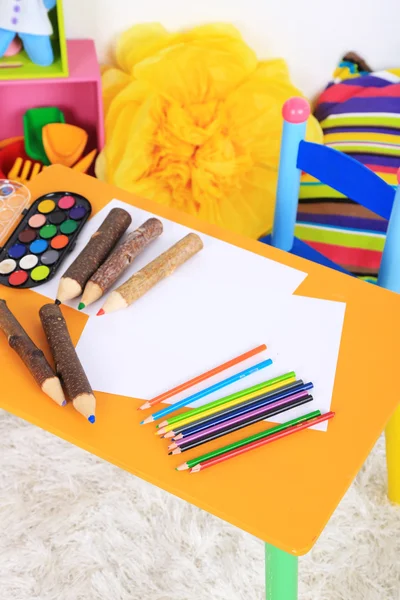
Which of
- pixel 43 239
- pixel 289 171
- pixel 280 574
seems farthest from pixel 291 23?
pixel 280 574

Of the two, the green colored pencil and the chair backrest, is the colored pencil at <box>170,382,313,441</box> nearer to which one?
the green colored pencil

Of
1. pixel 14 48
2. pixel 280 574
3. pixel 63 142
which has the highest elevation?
pixel 14 48

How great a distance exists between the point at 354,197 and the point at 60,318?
0.52m

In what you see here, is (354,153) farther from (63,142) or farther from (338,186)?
(63,142)

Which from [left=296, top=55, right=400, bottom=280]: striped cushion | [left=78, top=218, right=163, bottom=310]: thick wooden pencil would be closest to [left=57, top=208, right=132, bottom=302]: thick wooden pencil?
[left=78, top=218, right=163, bottom=310]: thick wooden pencil

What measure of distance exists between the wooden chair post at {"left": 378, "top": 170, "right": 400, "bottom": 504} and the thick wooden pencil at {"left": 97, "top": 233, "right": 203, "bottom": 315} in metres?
0.30

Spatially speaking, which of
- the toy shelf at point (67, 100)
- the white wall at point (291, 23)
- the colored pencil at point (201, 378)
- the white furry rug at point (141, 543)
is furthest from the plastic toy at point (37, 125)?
the colored pencil at point (201, 378)

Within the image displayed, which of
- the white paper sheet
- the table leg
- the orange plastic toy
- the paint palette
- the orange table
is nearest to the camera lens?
the orange table

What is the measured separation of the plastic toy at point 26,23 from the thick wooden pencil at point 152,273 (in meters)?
0.69

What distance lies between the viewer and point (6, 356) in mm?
934

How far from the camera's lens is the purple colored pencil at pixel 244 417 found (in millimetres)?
844

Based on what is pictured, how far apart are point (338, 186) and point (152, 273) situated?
374 millimetres

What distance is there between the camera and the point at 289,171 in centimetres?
125

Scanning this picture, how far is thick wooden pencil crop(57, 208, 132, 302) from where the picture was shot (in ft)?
3.22
